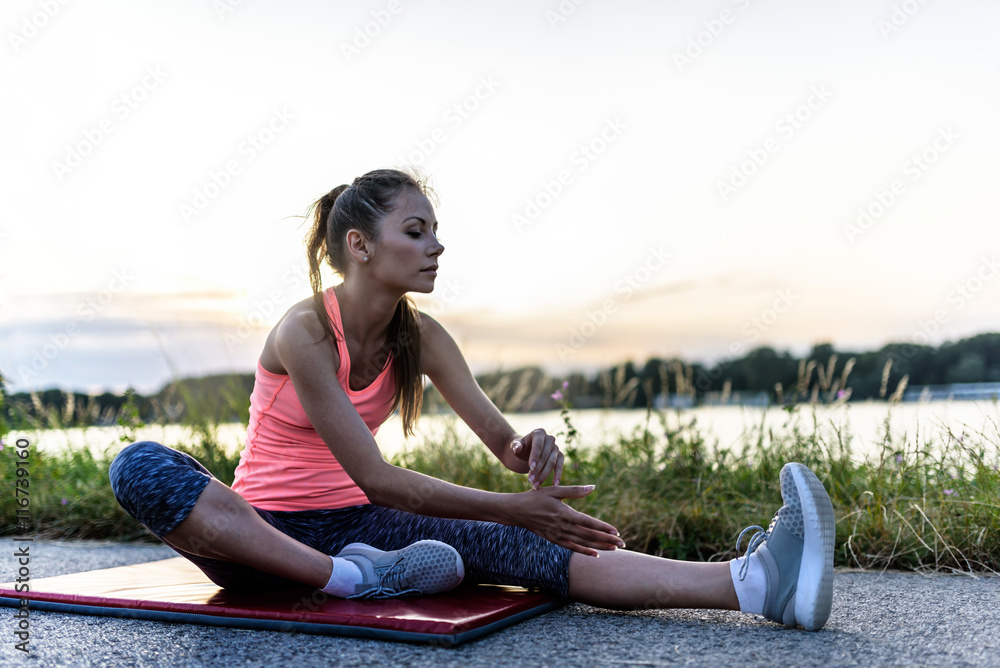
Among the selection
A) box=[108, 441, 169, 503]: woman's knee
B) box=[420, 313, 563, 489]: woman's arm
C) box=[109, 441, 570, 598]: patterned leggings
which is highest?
box=[420, 313, 563, 489]: woman's arm

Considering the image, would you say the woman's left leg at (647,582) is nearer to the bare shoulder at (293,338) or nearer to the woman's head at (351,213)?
the bare shoulder at (293,338)

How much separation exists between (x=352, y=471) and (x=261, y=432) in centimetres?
51

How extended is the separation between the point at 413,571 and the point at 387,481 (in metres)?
0.30

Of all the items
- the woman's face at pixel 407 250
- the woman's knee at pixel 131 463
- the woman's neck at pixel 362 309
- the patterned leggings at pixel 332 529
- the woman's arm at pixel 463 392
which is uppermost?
the woman's face at pixel 407 250

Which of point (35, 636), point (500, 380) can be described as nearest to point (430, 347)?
point (35, 636)

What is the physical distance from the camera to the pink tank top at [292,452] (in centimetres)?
246

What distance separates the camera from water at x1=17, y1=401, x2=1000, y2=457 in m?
3.35

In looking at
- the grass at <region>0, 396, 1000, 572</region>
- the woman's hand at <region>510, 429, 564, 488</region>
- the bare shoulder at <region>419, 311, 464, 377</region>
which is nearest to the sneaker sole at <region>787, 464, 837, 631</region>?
the woman's hand at <region>510, 429, 564, 488</region>

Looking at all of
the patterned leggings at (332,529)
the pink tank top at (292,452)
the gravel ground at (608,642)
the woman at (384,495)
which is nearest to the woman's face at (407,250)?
the woman at (384,495)

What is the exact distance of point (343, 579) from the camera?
222cm

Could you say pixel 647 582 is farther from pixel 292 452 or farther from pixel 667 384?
pixel 667 384

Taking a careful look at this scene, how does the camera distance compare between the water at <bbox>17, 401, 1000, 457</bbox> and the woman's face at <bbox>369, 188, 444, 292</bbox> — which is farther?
→ the water at <bbox>17, 401, 1000, 457</bbox>

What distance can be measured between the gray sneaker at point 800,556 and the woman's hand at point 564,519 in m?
0.39

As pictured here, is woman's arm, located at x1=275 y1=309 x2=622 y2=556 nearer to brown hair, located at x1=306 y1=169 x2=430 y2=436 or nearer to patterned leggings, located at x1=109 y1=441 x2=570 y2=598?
brown hair, located at x1=306 y1=169 x2=430 y2=436
